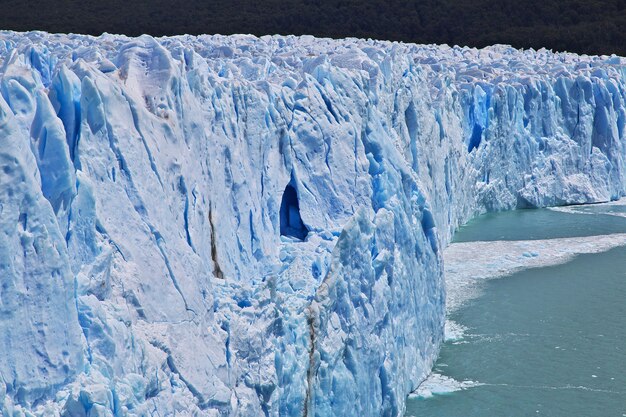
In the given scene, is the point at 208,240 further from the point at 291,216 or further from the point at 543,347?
the point at 543,347

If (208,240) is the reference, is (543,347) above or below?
below

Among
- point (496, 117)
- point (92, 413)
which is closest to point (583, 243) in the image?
point (496, 117)

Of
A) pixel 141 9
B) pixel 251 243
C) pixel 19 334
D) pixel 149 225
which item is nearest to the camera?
pixel 19 334

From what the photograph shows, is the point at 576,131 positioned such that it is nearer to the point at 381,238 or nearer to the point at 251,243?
the point at 381,238

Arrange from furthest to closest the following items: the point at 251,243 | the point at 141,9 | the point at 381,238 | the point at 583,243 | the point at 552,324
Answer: the point at 141,9, the point at 583,243, the point at 552,324, the point at 381,238, the point at 251,243

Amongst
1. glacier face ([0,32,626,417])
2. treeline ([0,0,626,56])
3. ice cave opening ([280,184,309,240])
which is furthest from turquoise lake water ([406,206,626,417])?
treeline ([0,0,626,56])

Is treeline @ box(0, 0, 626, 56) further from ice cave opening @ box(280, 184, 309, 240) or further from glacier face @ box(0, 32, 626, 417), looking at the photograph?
ice cave opening @ box(280, 184, 309, 240)

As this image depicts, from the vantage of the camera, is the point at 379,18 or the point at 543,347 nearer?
the point at 543,347

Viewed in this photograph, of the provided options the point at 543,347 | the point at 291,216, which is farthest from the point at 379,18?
the point at 291,216
